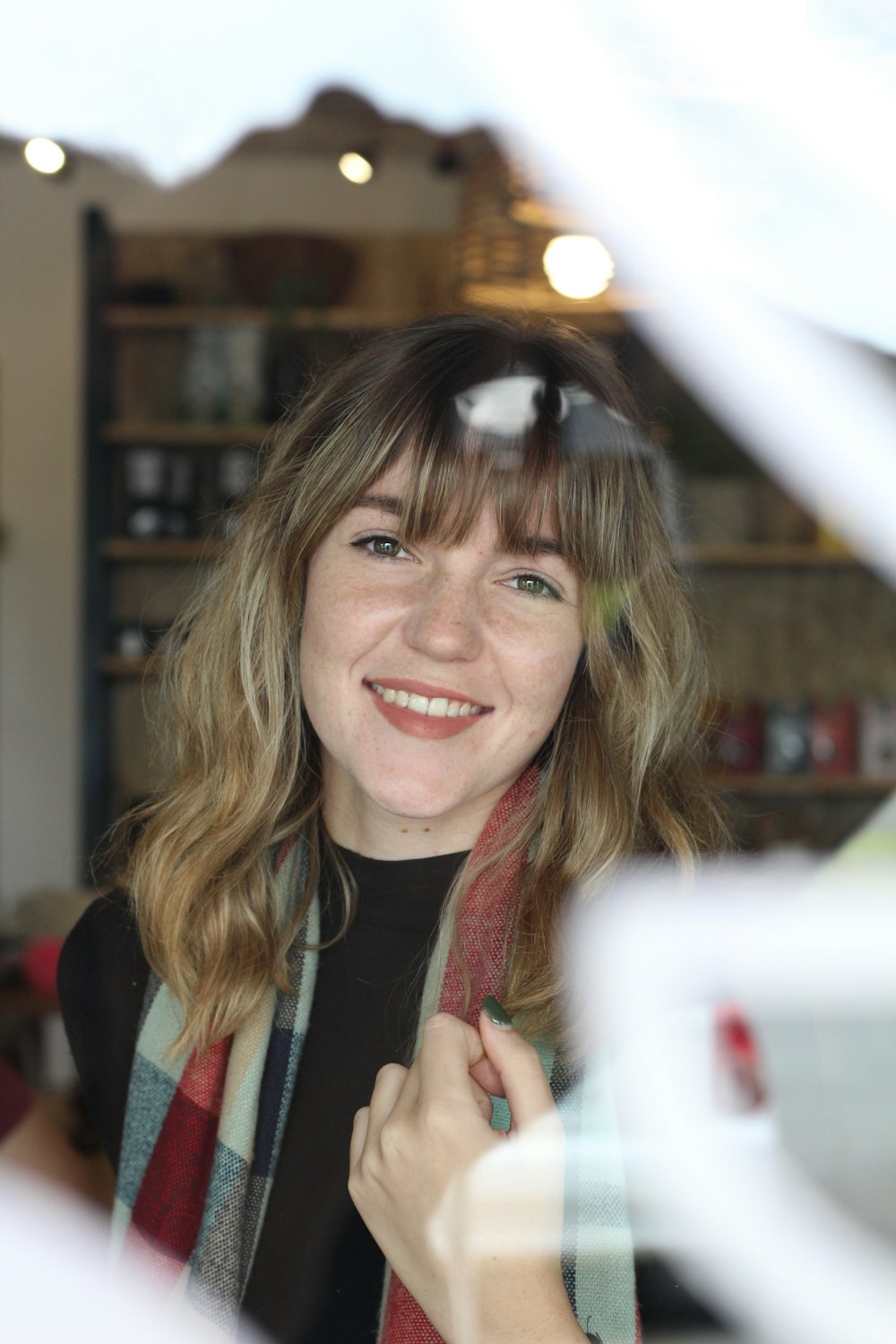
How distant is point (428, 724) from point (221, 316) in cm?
239

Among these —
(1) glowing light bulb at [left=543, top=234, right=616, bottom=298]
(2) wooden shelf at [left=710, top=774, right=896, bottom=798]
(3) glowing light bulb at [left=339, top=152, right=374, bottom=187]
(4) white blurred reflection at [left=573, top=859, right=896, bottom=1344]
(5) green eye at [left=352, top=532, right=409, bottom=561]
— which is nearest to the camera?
(4) white blurred reflection at [left=573, top=859, right=896, bottom=1344]

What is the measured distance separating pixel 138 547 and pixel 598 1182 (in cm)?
251

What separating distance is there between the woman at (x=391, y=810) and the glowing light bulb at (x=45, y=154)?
50 cm

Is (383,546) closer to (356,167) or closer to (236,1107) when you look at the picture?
(236,1107)

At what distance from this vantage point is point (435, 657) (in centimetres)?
87

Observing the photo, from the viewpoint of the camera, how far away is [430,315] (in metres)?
0.99

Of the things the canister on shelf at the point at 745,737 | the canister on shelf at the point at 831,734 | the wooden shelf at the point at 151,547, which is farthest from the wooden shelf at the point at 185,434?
the canister on shelf at the point at 831,734

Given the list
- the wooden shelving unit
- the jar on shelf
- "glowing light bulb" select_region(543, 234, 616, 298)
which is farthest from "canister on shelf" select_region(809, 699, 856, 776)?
the jar on shelf

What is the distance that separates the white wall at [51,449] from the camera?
321 centimetres

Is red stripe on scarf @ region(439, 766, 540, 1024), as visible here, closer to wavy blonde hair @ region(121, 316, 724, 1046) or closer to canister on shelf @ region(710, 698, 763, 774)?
wavy blonde hair @ region(121, 316, 724, 1046)

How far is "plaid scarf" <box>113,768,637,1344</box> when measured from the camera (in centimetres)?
85

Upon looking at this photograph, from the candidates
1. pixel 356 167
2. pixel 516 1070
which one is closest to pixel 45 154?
pixel 516 1070

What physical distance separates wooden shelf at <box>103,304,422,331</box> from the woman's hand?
249 centimetres

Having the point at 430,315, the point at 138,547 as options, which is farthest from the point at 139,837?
the point at 138,547
